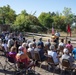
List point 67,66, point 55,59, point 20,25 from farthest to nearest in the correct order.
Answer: point 20,25 → point 55,59 → point 67,66

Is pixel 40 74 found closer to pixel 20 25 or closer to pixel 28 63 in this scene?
pixel 28 63

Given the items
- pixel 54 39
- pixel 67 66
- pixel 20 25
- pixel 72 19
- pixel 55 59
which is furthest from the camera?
pixel 72 19

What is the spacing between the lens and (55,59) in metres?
11.0

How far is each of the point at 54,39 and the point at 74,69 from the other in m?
9.33

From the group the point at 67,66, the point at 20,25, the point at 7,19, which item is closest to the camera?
the point at 67,66

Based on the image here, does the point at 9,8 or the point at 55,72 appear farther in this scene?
the point at 9,8

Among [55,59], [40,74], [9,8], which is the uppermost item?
[9,8]

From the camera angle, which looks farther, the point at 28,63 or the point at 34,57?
the point at 34,57

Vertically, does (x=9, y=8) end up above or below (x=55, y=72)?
above

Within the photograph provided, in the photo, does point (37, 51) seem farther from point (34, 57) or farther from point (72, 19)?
point (72, 19)

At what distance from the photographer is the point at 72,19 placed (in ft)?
299

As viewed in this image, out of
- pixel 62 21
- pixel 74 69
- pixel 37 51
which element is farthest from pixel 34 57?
pixel 62 21

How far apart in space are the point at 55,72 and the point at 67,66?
1427mm

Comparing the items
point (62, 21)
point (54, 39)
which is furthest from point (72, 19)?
point (54, 39)
